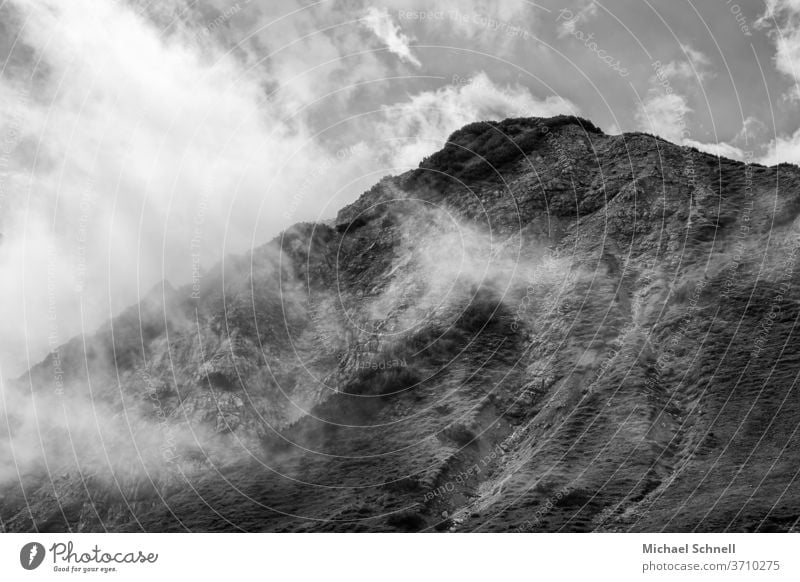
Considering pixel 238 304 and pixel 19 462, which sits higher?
pixel 238 304

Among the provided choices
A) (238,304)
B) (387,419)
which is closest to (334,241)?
(238,304)

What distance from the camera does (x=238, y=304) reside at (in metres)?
86.8

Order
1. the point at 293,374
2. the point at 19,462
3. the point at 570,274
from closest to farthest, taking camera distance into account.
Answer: the point at 570,274
the point at 293,374
the point at 19,462

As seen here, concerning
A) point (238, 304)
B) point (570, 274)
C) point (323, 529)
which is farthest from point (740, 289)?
point (238, 304)

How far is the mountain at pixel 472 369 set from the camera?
172ft

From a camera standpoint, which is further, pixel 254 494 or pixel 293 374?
pixel 293 374

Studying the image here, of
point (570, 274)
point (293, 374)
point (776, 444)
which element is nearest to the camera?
point (776, 444)

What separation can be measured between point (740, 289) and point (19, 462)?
Answer: 305ft

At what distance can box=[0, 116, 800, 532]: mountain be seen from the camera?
5234 cm

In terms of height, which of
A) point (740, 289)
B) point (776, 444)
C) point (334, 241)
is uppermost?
point (334, 241)

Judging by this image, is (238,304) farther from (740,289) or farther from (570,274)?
(740,289)

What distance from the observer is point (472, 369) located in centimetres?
6994
